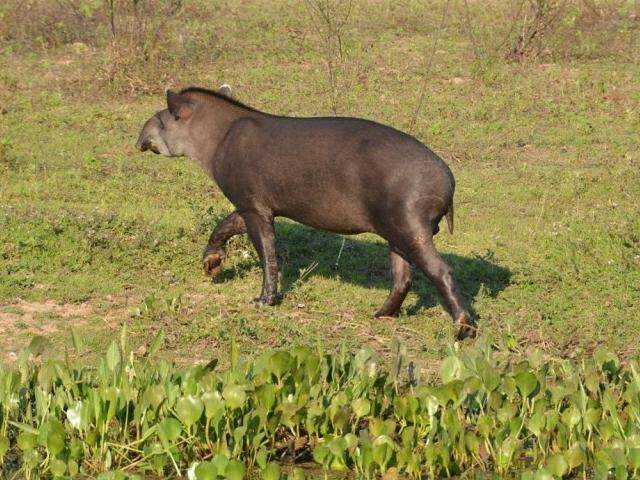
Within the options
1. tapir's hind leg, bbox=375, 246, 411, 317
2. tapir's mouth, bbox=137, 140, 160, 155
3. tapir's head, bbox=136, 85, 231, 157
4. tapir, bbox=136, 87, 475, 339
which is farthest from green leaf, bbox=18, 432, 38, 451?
tapir's mouth, bbox=137, 140, 160, 155

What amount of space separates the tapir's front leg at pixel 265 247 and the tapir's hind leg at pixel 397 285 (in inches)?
31.8

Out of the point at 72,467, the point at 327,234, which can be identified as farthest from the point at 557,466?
the point at 327,234

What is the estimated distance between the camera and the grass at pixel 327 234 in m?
8.93

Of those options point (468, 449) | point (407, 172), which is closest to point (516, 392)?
point (468, 449)

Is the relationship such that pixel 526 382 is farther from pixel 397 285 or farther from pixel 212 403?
pixel 397 285

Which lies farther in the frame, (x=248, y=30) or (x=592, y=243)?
(x=248, y=30)

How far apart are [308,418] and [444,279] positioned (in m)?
2.44

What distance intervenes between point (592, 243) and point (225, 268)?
2.96 metres

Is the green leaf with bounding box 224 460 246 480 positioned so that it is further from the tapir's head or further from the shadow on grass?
the tapir's head

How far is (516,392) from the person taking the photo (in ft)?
22.1

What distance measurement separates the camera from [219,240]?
32.2 feet

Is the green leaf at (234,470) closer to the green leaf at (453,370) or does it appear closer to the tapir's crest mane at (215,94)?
the green leaf at (453,370)

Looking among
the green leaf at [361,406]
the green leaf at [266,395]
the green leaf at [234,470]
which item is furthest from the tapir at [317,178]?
the green leaf at [234,470]

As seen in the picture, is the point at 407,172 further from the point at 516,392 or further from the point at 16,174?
the point at 16,174
